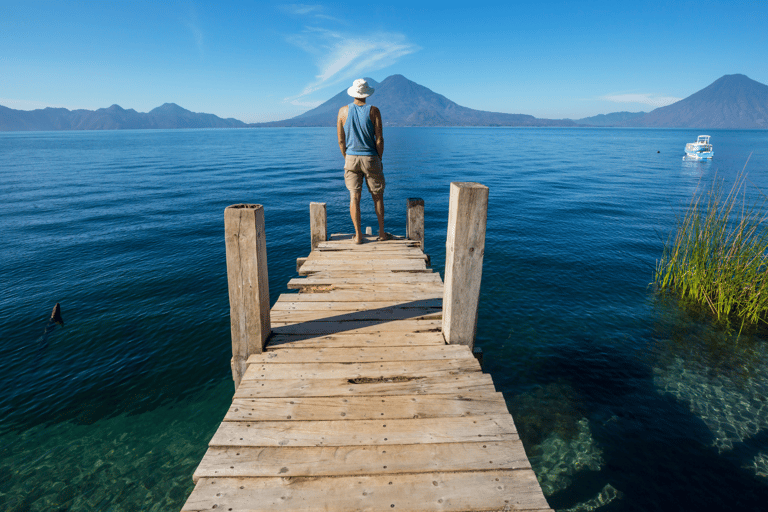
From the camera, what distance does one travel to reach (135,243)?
1571 centimetres

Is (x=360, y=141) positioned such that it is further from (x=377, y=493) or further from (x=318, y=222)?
(x=377, y=493)

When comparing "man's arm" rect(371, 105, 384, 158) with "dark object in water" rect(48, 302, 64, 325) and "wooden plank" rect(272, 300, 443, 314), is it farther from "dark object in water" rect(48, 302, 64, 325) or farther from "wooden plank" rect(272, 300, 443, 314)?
"dark object in water" rect(48, 302, 64, 325)

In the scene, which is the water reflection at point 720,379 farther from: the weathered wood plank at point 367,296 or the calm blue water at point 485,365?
the weathered wood plank at point 367,296

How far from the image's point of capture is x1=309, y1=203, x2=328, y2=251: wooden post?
7738 millimetres

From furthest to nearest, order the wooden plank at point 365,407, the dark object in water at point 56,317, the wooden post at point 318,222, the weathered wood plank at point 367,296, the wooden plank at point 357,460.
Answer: the dark object in water at point 56,317, the wooden post at point 318,222, the weathered wood plank at point 367,296, the wooden plank at point 365,407, the wooden plank at point 357,460

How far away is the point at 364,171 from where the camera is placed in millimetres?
6699

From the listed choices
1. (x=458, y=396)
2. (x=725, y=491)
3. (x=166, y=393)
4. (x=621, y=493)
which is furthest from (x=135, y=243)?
(x=725, y=491)

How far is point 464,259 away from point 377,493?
228 cm

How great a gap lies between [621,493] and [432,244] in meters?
12.3

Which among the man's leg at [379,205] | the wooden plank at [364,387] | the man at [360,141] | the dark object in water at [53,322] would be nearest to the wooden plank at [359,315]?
the wooden plank at [364,387]

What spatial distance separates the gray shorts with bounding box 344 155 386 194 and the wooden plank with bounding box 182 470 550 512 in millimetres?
4999

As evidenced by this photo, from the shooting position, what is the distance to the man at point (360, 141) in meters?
6.13

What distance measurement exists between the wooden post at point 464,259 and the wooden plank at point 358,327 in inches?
15.5

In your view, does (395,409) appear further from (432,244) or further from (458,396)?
(432,244)
